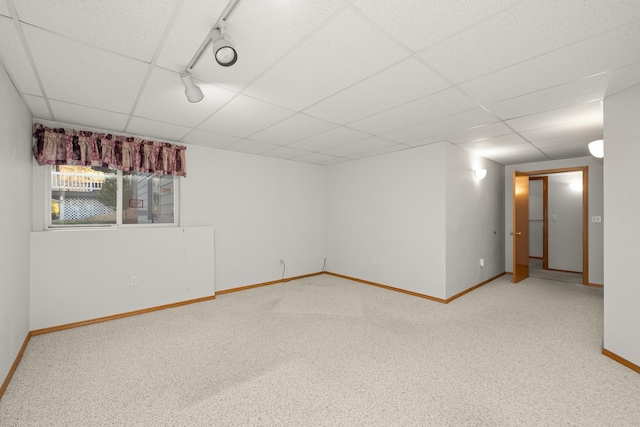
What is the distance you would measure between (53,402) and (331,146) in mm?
3898

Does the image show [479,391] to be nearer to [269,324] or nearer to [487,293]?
[269,324]

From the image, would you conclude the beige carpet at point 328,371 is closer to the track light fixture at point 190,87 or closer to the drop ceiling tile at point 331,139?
the track light fixture at point 190,87

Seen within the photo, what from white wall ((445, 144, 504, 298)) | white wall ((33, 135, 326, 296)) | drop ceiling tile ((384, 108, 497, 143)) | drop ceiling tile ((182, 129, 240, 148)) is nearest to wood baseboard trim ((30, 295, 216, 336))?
white wall ((33, 135, 326, 296))

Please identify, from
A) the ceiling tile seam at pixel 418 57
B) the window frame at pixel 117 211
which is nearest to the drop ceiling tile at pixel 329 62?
the ceiling tile seam at pixel 418 57

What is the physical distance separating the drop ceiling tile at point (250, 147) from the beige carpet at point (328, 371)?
236 cm

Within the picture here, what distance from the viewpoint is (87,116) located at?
3.05m

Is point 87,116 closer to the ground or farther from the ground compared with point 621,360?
farther from the ground

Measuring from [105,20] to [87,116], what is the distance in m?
2.00

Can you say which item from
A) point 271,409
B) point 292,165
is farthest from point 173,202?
point 271,409

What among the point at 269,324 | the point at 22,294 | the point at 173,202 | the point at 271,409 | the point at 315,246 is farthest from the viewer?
the point at 315,246

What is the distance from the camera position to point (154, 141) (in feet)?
12.7

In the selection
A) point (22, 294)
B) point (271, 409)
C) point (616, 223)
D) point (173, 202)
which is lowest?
point (271, 409)

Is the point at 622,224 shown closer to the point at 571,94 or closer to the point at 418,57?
Result: the point at 571,94

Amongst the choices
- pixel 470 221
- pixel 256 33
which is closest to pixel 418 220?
pixel 470 221
